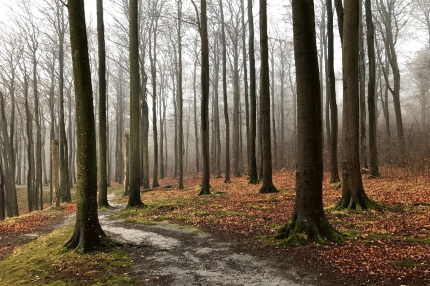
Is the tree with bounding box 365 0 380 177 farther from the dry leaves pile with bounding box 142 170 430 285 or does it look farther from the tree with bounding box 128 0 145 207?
the tree with bounding box 128 0 145 207

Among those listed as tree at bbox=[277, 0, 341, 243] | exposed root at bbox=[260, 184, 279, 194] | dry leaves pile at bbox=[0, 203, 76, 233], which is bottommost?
dry leaves pile at bbox=[0, 203, 76, 233]

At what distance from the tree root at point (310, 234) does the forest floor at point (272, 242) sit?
16 centimetres

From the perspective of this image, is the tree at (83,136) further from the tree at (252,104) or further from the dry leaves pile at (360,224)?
the tree at (252,104)

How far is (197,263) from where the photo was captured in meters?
4.95

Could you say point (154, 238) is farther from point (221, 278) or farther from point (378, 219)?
point (378, 219)

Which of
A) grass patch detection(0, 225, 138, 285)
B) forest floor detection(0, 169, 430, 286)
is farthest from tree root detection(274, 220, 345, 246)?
grass patch detection(0, 225, 138, 285)

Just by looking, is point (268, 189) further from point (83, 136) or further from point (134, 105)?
point (83, 136)

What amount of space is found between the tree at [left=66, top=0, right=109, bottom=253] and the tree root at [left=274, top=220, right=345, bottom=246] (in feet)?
12.2

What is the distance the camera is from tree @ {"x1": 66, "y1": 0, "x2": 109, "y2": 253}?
5812 mm

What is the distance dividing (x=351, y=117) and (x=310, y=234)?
379 centimetres

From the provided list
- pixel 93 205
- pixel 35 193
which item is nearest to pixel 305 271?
pixel 93 205

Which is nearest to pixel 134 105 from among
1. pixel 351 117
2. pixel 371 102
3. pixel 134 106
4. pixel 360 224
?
pixel 134 106

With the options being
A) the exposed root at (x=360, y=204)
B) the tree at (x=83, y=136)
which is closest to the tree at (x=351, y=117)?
the exposed root at (x=360, y=204)

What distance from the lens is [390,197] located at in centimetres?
885
